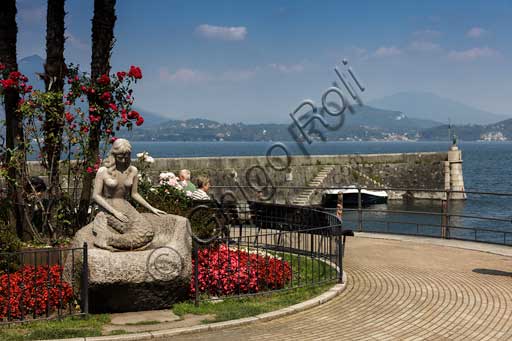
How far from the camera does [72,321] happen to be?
7.86 m

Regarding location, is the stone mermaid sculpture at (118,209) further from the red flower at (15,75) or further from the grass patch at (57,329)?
the red flower at (15,75)

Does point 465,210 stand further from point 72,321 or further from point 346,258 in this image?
point 72,321

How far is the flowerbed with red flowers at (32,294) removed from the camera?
800cm

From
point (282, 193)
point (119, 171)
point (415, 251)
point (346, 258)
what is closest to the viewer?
point (119, 171)

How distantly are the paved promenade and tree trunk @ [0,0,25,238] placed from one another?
5.81 m

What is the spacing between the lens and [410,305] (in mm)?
8867

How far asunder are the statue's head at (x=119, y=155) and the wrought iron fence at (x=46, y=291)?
1.48 meters

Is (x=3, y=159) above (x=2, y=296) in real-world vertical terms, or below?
above

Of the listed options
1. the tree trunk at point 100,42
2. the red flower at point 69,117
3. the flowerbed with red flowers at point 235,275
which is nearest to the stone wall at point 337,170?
the tree trunk at point 100,42

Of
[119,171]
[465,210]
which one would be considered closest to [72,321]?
[119,171]

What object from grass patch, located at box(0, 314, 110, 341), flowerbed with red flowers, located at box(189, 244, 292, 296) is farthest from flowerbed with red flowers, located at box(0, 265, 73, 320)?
flowerbed with red flowers, located at box(189, 244, 292, 296)

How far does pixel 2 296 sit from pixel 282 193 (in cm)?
3500

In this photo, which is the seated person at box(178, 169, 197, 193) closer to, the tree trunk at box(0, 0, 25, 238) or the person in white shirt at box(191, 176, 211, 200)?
the person in white shirt at box(191, 176, 211, 200)

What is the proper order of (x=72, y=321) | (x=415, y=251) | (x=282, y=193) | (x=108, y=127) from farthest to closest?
1. (x=282, y=193)
2. (x=415, y=251)
3. (x=108, y=127)
4. (x=72, y=321)
